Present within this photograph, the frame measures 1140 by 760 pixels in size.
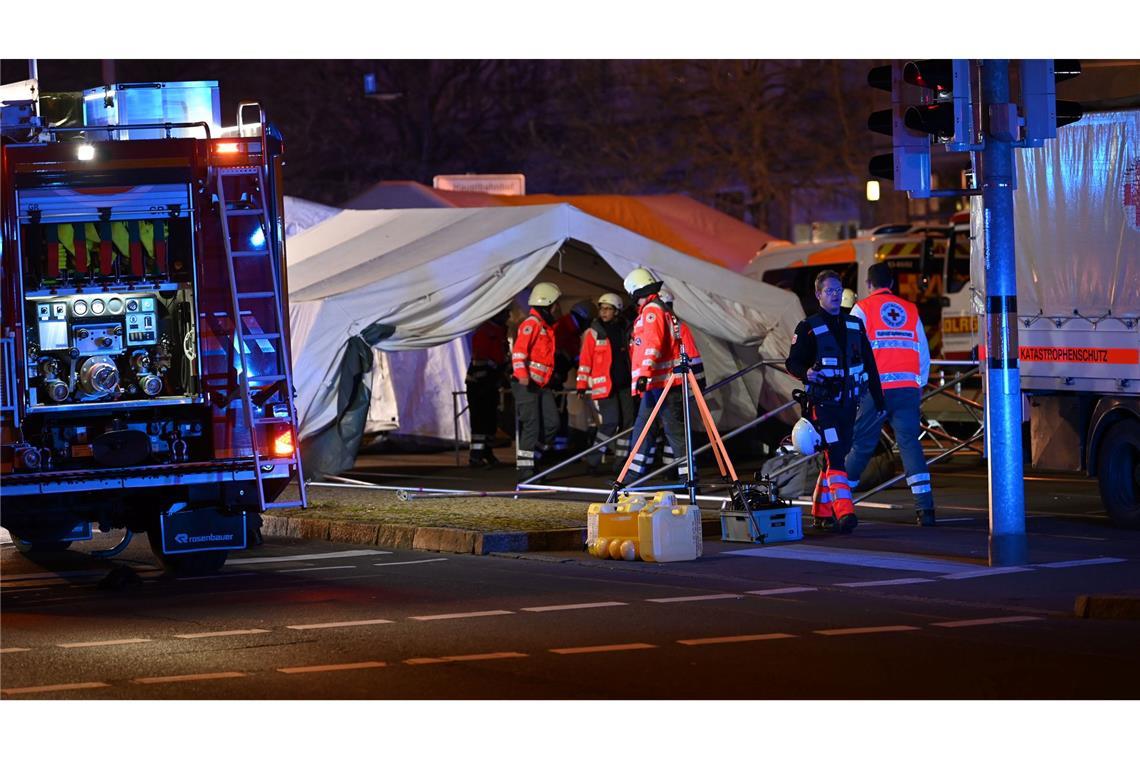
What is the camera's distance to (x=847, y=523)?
14.1m

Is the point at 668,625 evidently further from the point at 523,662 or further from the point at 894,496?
the point at 894,496

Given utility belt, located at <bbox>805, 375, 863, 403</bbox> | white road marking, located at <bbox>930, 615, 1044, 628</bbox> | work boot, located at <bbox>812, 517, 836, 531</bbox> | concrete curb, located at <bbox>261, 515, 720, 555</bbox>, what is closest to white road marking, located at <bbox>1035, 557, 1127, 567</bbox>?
white road marking, located at <bbox>930, 615, 1044, 628</bbox>

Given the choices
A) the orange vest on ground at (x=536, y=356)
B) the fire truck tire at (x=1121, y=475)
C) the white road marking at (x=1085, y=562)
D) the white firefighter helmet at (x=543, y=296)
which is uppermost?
the white firefighter helmet at (x=543, y=296)

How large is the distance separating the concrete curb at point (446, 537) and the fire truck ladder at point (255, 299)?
1.66 meters

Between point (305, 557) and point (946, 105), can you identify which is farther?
point (305, 557)

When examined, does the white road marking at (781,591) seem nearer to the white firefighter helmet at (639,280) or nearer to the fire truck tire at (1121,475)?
the fire truck tire at (1121,475)

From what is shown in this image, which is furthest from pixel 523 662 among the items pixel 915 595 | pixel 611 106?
pixel 611 106

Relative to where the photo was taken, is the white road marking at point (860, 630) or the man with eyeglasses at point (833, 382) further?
the man with eyeglasses at point (833, 382)

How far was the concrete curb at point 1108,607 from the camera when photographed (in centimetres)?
1026

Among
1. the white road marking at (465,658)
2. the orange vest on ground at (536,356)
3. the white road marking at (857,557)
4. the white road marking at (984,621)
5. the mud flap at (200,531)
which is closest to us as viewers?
the white road marking at (465,658)

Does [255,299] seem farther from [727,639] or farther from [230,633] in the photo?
[727,639]

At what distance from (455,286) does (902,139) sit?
7842 mm

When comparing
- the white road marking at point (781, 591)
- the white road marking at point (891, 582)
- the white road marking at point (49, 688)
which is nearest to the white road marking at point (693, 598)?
the white road marking at point (781, 591)

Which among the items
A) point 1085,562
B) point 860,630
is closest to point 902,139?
point 1085,562
